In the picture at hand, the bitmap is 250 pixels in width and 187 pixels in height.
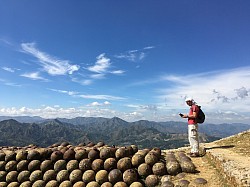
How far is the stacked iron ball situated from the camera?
12867mm

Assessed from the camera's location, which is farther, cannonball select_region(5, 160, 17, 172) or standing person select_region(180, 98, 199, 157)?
cannonball select_region(5, 160, 17, 172)

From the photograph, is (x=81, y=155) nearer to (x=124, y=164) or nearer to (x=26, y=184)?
(x=124, y=164)

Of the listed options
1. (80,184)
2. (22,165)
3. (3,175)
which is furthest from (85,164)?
(3,175)

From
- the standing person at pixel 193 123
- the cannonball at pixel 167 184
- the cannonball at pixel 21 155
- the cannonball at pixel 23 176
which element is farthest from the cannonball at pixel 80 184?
the standing person at pixel 193 123

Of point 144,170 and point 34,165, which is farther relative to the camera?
point 34,165

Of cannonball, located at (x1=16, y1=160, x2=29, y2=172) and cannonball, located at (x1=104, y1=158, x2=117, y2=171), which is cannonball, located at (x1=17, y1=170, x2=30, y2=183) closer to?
cannonball, located at (x1=16, y1=160, x2=29, y2=172)

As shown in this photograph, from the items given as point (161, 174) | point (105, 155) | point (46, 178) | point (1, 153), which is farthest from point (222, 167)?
point (1, 153)

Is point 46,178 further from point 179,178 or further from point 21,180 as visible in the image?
point 179,178

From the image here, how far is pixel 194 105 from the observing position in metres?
14.7

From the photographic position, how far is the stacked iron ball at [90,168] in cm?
1287

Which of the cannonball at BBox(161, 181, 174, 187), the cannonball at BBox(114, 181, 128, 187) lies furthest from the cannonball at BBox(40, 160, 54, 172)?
the cannonball at BBox(161, 181, 174, 187)

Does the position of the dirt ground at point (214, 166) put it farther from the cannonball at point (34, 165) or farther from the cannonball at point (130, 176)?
the cannonball at point (34, 165)

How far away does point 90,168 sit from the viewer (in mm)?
14031

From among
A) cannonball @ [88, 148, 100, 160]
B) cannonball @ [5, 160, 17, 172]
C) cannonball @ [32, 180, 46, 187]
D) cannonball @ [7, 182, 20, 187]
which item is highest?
cannonball @ [88, 148, 100, 160]
